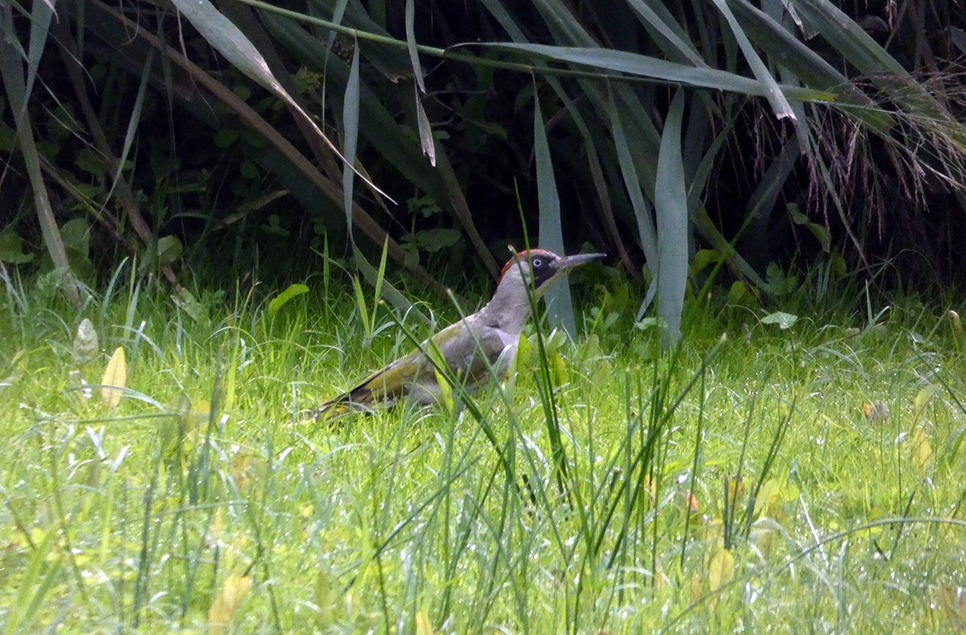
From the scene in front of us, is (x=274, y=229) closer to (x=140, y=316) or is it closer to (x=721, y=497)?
(x=140, y=316)

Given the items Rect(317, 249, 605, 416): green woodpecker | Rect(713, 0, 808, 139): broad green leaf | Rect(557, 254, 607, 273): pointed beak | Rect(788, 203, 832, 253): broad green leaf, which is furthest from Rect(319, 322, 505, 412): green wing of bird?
Rect(788, 203, 832, 253): broad green leaf

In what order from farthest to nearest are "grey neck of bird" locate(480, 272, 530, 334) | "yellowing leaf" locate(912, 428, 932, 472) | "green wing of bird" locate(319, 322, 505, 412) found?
"grey neck of bird" locate(480, 272, 530, 334)
"green wing of bird" locate(319, 322, 505, 412)
"yellowing leaf" locate(912, 428, 932, 472)

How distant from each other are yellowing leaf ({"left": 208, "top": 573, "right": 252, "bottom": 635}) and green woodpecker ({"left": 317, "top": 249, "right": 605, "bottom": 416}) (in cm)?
179

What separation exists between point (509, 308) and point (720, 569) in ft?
8.29

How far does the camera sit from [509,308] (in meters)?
4.61

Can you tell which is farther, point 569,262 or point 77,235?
point 77,235

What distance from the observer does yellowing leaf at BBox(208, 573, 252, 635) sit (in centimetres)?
186

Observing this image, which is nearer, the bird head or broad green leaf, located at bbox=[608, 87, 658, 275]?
broad green leaf, located at bbox=[608, 87, 658, 275]

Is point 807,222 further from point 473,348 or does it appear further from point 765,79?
point 473,348

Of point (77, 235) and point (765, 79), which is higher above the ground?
point (765, 79)

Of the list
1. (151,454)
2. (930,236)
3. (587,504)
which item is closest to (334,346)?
(151,454)

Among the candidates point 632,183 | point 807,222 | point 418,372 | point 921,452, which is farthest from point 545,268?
point 921,452

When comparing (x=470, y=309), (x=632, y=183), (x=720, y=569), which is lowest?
(x=470, y=309)

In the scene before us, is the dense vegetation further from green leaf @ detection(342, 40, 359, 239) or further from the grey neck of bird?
the grey neck of bird
